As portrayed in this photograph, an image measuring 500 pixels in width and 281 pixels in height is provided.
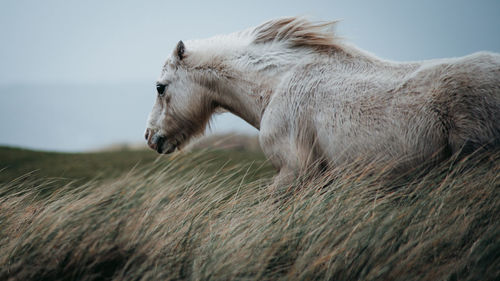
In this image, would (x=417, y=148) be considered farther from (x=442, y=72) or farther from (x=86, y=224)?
(x=86, y=224)

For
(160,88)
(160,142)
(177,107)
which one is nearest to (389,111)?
(177,107)

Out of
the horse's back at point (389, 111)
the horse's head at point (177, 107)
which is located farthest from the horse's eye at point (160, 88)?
the horse's back at point (389, 111)

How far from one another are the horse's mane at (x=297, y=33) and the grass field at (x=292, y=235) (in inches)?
49.3

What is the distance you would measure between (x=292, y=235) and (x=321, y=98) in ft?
3.89

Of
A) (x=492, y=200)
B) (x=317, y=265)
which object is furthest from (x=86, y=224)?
(x=492, y=200)

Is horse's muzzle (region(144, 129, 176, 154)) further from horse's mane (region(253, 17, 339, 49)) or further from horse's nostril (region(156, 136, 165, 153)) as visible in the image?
horse's mane (region(253, 17, 339, 49))

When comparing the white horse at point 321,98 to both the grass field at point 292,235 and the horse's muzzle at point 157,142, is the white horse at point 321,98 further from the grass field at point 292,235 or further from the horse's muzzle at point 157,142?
the grass field at point 292,235

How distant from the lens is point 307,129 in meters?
3.07

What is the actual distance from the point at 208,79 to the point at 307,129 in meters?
1.17

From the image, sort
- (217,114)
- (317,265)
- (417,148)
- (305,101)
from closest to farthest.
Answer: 1. (317,265)
2. (417,148)
3. (305,101)
4. (217,114)

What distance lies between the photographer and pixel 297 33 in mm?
3453

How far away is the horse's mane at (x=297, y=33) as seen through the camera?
339cm

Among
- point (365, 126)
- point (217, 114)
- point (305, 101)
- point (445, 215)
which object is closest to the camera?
point (445, 215)

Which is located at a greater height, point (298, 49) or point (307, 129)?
point (298, 49)
